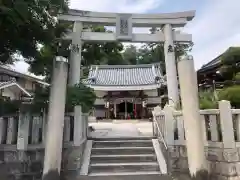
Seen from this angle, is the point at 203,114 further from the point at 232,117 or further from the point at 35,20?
the point at 35,20

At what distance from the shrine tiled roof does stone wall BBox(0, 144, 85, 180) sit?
53.5 feet

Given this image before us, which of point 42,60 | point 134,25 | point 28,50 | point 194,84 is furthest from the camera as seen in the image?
point 134,25

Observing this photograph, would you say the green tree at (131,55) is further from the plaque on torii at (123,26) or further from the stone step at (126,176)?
the stone step at (126,176)

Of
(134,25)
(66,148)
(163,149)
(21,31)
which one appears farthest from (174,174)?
(134,25)

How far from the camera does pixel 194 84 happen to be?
473cm

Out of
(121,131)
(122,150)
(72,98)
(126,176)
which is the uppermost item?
(72,98)

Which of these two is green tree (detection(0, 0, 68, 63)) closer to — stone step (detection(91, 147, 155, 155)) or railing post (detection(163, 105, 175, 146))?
stone step (detection(91, 147, 155, 155))

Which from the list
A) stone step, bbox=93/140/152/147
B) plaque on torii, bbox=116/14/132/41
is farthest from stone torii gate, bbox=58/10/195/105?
stone step, bbox=93/140/152/147

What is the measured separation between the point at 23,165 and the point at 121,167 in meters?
2.11

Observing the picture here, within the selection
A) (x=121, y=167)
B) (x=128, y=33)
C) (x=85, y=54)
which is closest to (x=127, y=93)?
(x=85, y=54)

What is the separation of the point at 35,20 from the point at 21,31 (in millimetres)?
374

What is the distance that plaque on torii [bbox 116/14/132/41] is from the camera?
321 inches

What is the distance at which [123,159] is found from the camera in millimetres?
5895

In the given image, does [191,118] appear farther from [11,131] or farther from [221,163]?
[11,131]
